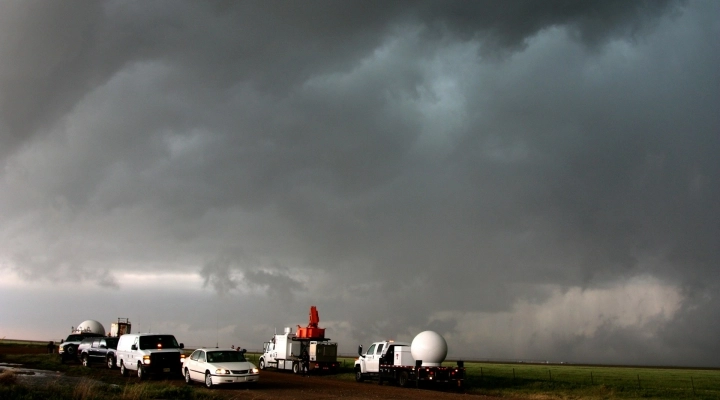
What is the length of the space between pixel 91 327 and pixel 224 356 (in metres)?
42.1

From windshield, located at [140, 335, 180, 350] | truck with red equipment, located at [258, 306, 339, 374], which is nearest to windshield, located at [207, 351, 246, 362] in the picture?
windshield, located at [140, 335, 180, 350]

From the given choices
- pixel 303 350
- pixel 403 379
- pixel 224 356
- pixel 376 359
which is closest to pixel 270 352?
pixel 303 350

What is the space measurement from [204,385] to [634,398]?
2110 centimetres

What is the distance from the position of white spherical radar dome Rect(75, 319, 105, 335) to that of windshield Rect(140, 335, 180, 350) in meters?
34.9

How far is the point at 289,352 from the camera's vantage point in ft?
143

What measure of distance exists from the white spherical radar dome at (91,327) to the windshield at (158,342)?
34918 mm

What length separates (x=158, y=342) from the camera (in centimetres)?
3147

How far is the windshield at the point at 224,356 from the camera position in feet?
88.3

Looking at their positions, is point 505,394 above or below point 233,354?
below

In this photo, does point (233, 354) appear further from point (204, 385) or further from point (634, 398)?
point (634, 398)

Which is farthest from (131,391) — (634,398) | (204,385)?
(634,398)

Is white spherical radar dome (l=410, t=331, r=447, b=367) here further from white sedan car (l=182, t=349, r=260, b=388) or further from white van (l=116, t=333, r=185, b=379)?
white van (l=116, t=333, r=185, b=379)

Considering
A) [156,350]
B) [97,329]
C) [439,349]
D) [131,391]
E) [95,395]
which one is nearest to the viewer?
[95,395]

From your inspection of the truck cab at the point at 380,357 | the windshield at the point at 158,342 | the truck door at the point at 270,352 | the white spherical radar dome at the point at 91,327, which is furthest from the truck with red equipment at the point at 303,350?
the white spherical radar dome at the point at 91,327
